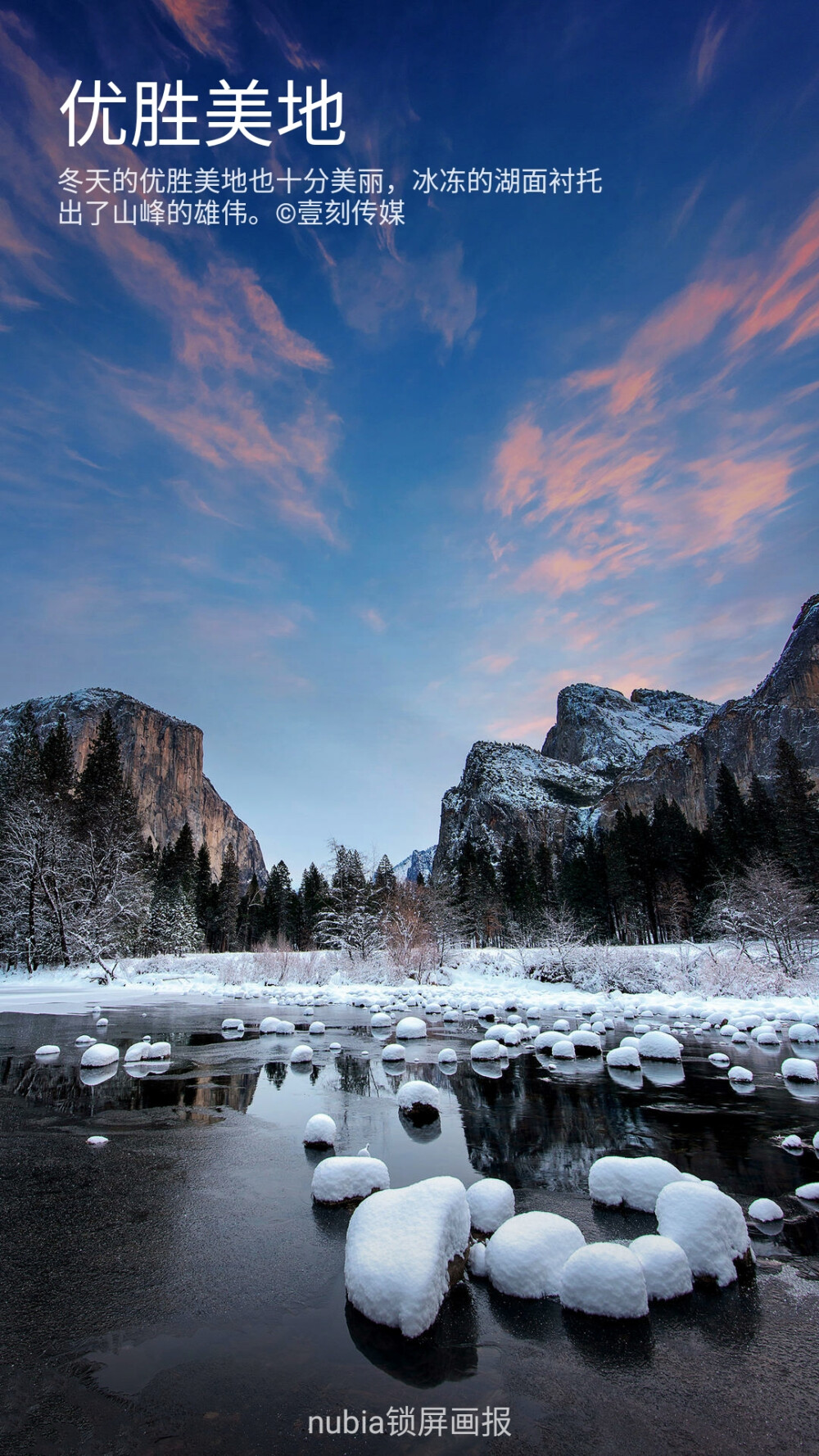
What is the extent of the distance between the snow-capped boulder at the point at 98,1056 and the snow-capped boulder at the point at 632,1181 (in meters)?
9.09

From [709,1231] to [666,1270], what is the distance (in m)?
0.48

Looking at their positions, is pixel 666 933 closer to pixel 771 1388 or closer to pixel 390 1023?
pixel 390 1023

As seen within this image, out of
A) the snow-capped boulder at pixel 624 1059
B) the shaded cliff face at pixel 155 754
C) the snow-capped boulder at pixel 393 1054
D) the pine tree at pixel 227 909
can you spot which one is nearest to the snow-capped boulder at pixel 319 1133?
the snow-capped boulder at pixel 393 1054

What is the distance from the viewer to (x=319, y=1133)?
7051 mm

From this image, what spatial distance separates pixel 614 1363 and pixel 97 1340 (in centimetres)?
293

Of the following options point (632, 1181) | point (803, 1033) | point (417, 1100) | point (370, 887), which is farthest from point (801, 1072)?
point (370, 887)

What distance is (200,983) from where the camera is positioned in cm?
3219

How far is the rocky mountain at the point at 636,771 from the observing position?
339 ft

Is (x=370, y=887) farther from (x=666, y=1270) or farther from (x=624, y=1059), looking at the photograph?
(x=666, y=1270)

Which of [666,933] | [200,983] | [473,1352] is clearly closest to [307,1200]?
[473,1352]

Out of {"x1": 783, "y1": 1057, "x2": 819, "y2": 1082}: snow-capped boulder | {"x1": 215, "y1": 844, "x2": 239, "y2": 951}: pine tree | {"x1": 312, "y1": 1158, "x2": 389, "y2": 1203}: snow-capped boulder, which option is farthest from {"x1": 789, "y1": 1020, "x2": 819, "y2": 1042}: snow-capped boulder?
{"x1": 215, "y1": 844, "x2": 239, "y2": 951}: pine tree

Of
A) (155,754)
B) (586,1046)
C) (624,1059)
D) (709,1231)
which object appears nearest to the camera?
(709,1231)

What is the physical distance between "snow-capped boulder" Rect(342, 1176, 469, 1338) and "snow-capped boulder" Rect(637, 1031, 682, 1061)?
9886 millimetres

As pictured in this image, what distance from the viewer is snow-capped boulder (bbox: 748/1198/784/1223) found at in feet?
17.0
